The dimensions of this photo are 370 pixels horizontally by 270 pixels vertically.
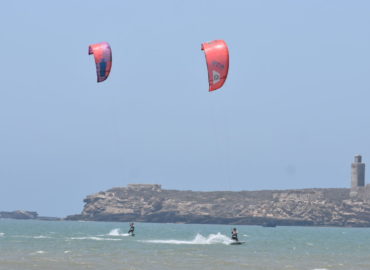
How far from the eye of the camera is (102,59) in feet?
220

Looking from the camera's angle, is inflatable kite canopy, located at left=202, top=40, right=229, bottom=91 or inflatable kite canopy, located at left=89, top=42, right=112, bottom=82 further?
inflatable kite canopy, located at left=89, top=42, right=112, bottom=82

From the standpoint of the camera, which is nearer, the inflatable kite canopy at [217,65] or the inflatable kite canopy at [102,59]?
the inflatable kite canopy at [217,65]

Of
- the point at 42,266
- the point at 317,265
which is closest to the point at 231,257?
the point at 317,265

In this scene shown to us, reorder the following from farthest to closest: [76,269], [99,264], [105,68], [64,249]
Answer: [64,249]
[105,68]
[99,264]
[76,269]

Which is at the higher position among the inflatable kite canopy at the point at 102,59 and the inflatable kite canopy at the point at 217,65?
the inflatable kite canopy at the point at 102,59

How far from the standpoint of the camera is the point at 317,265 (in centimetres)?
6228

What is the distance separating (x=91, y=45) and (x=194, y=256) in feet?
57.2

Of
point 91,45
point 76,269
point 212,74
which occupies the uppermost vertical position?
point 91,45

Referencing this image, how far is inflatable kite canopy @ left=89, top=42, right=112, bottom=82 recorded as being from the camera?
66.8 meters

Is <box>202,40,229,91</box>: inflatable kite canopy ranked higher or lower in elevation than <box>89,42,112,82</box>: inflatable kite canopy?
lower

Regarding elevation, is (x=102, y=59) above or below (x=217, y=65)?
above

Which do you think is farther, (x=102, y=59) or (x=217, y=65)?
(x=102, y=59)

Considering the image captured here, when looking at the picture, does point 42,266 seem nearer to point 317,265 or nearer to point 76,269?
point 76,269

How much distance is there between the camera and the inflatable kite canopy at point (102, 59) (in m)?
66.8
